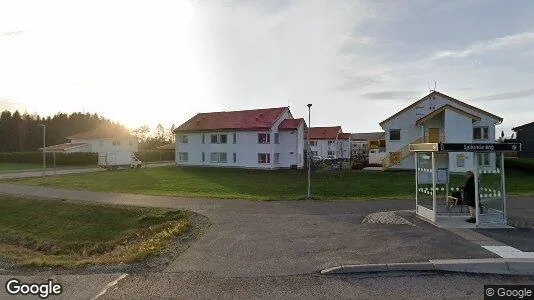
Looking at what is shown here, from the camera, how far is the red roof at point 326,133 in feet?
267

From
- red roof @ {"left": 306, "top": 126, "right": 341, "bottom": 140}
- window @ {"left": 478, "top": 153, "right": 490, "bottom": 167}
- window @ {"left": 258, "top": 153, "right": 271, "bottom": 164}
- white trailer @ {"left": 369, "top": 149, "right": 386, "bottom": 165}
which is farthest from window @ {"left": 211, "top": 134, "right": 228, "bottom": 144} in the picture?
window @ {"left": 478, "top": 153, "right": 490, "bottom": 167}

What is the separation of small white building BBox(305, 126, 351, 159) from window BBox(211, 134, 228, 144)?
3361cm

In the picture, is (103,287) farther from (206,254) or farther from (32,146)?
(32,146)

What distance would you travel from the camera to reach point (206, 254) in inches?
382

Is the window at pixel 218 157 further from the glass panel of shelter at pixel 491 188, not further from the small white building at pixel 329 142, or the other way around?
the glass panel of shelter at pixel 491 188

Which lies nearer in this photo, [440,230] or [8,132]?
[440,230]

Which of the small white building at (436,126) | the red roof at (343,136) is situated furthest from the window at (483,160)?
the red roof at (343,136)

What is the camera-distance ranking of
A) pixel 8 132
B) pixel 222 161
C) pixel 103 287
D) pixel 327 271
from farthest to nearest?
pixel 8 132
pixel 222 161
pixel 327 271
pixel 103 287

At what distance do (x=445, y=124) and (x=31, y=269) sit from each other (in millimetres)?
34596

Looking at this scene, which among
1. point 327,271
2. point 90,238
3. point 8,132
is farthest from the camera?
point 8,132

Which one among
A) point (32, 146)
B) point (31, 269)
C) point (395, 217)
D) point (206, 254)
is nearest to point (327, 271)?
point (206, 254)

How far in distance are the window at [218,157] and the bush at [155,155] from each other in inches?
913

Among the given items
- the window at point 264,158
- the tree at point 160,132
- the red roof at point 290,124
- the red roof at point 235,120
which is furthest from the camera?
the tree at point 160,132

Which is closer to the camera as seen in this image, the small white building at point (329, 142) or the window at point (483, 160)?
the window at point (483, 160)
